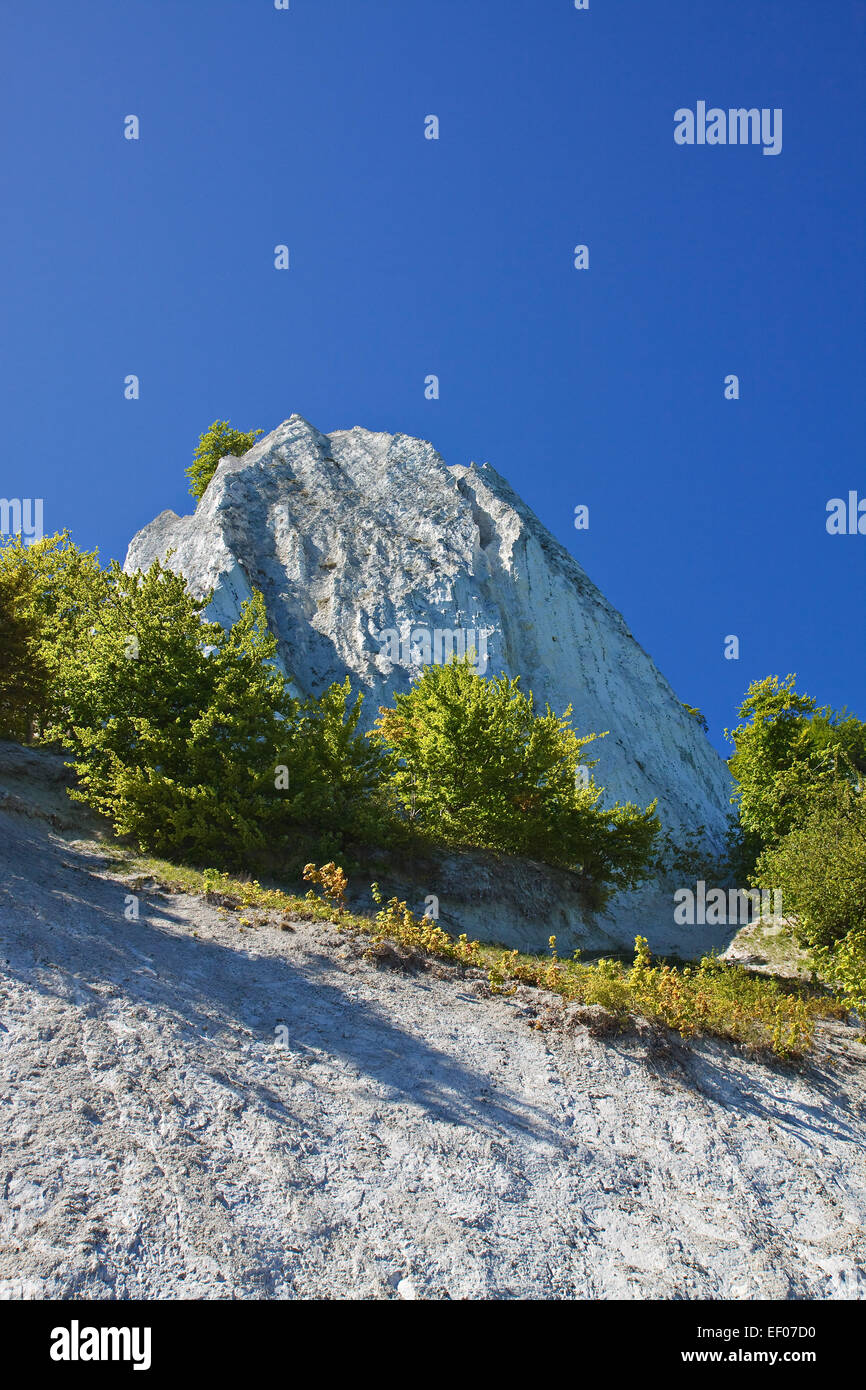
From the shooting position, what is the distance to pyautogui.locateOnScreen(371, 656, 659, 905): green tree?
896 inches

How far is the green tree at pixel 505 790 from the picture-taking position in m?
22.8

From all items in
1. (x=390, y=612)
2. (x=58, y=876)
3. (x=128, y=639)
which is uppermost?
(x=390, y=612)

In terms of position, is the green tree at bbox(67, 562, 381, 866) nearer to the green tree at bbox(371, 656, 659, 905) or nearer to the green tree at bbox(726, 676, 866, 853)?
the green tree at bbox(371, 656, 659, 905)

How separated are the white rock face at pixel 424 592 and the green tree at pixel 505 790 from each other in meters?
13.9

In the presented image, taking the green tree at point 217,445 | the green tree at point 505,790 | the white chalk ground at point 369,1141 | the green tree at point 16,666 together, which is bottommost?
the white chalk ground at point 369,1141

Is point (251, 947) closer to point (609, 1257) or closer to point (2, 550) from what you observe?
point (609, 1257)

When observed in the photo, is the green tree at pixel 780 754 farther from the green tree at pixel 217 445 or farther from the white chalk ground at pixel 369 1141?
the green tree at pixel 217 445

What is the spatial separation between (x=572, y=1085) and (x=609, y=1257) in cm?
263

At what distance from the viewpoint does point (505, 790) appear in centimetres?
2297

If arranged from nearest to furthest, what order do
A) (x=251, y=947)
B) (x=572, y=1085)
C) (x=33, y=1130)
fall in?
(x=33, y=1130) < (x=572, y=1085) < (x=251, y=947)

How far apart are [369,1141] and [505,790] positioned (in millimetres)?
15512

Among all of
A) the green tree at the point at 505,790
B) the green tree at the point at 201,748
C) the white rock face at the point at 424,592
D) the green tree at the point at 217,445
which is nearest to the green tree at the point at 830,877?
the green tree at the point at 505,790

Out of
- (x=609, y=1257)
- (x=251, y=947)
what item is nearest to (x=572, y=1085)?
(x=609, y=1257)

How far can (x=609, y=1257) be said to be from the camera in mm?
6828
